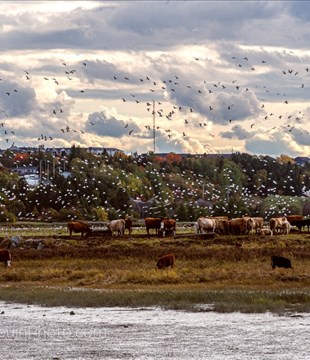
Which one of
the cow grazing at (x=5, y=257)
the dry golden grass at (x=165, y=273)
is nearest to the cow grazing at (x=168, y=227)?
the dry golden grass at (x=165, y=273)

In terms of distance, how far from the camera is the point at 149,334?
105 feet

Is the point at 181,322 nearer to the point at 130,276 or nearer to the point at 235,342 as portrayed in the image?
the point at 235,342

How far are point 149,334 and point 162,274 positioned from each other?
17.6 metres

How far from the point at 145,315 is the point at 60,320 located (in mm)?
2967

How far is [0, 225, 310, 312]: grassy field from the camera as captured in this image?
39844 millimetres

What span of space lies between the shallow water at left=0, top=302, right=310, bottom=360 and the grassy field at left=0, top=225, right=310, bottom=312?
85.8 inches

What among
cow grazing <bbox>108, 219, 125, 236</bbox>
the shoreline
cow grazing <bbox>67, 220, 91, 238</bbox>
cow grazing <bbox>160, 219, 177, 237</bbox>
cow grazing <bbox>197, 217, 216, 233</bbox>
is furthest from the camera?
cow grazing <bbox>67, 220, 91, 238</bbox>

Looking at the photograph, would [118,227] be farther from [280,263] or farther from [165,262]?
[280,263]

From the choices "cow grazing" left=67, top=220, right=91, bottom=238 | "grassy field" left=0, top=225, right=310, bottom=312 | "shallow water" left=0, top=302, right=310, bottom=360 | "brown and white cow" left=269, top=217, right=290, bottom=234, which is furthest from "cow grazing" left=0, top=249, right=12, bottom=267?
"brown and white cow" left=269, top=217, right=290, bottom=234

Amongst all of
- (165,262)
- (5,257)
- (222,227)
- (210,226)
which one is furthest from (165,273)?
(222,227)

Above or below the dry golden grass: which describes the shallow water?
above

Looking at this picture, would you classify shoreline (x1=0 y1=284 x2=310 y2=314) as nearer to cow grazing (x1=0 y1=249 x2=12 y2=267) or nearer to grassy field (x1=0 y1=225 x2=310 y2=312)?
grassy field (x1=0 y1=225 x2=310 y2=312)

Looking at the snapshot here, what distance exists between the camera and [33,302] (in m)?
40.9

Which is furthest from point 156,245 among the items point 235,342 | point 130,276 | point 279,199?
point 279,199
